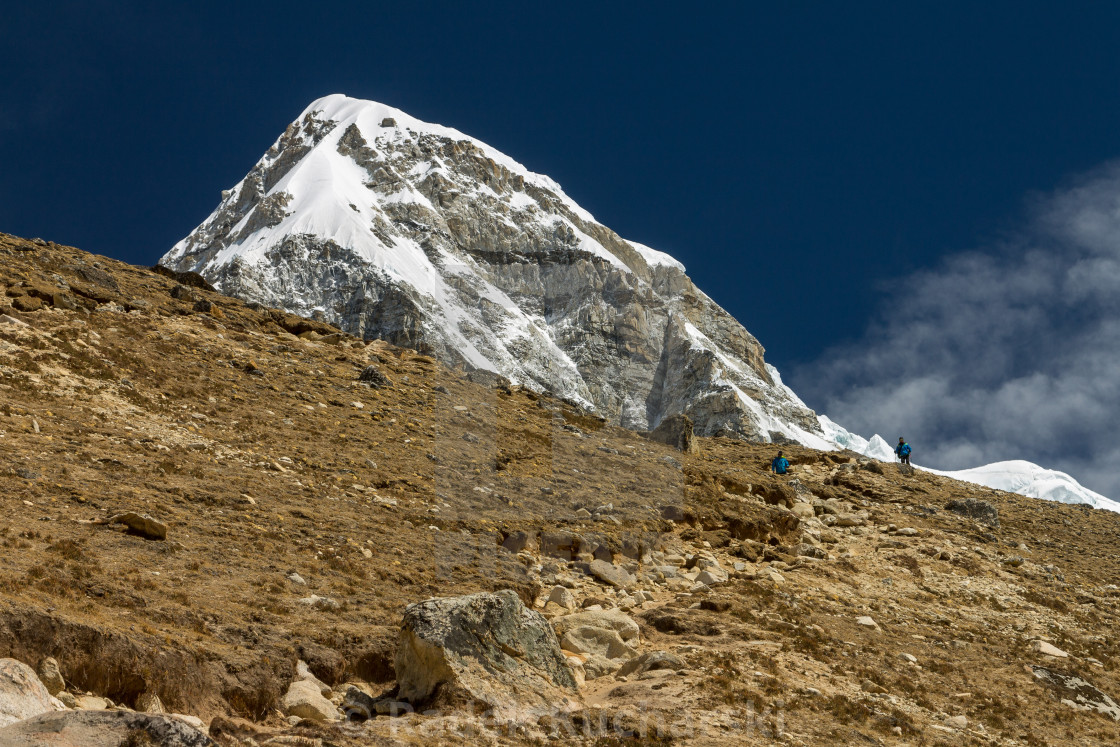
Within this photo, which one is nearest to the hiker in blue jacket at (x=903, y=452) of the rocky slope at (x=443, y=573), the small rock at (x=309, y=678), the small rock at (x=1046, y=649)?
the rocky slope at (x=443, y=573)

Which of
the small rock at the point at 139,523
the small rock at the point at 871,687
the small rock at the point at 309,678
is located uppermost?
the small rock at the point at 871,687

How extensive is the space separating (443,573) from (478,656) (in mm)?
4125

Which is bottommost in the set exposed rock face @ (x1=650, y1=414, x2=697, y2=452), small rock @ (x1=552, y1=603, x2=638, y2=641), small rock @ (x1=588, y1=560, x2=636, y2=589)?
small rock @ (x1=552, y1=603, x2=638, y2=641)

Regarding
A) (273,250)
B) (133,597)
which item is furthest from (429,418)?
(273,250)

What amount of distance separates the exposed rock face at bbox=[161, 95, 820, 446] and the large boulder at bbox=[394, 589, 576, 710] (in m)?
88.6

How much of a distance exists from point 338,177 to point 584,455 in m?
154

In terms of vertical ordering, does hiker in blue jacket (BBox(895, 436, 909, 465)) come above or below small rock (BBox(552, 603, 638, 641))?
above

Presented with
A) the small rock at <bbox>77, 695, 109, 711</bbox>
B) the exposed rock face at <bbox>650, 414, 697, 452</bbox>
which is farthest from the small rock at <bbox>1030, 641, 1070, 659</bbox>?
the small rock at <bbox>77, 695, 109, 711</bbox>

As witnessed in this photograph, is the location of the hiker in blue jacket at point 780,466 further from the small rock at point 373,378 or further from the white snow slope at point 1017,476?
the white snow slope at point 1017,476

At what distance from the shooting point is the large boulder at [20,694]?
242 inches

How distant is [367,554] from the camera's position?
13664 millimetres

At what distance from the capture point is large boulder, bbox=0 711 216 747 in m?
5.70

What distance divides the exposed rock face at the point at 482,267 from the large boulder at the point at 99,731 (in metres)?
92.6

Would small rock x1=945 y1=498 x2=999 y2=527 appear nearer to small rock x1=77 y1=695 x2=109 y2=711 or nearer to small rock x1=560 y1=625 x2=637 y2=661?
small rock x1=560 y1=625 x2=637 y2=661
